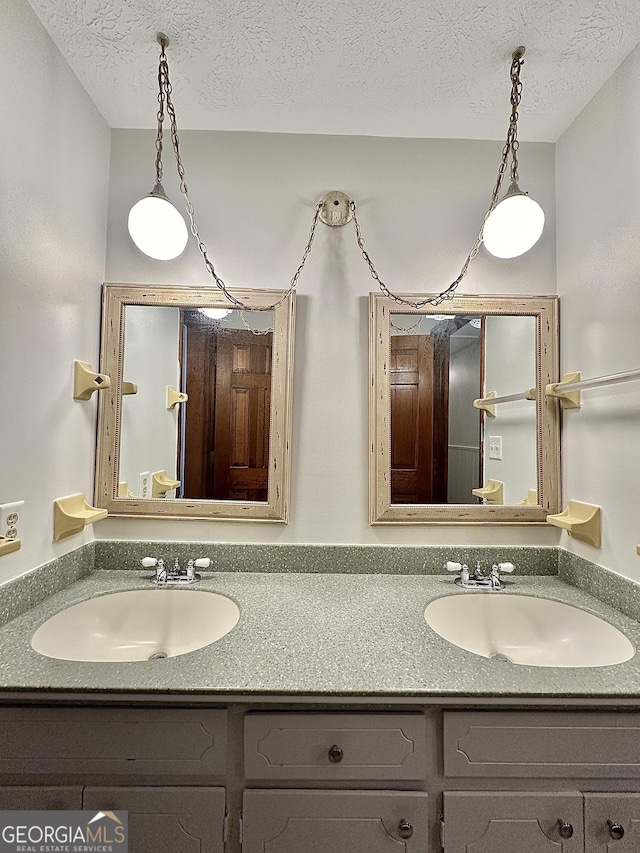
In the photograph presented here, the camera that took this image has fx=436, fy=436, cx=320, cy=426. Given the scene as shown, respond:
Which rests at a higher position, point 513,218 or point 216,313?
point 513,218

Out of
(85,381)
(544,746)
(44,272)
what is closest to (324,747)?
(544,746)

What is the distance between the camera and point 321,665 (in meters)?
0.92

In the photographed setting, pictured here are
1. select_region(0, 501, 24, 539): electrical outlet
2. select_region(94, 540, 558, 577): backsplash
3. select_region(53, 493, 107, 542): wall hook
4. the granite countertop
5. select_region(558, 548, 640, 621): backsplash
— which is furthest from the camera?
select_region(94, 540, 558, 577): backsplash

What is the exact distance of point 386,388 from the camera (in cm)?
148

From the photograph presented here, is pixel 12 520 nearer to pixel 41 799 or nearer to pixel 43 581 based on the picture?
pixel 43 581

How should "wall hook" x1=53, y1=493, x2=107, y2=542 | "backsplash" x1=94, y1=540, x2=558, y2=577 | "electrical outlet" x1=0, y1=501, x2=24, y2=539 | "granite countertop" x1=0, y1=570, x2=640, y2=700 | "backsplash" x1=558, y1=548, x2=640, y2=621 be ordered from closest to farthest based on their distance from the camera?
"granite countertop" x1=0, y1=570, x2=640, y2=700
"electrical outlet" x1=0, y1=501, x2=24, y2=539
"backsplash" x1=558, y1=548, x2=640, y2=621
"wall hook" x1=53, y1=493, x2=107, y2=542
"backsplash" x1=94, y1=540, x2=558, y2=577

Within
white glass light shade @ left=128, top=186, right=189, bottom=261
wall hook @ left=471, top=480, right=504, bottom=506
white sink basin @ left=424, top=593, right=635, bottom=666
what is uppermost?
white glass light shade @ left=128, top=186, right=189, bottom=261

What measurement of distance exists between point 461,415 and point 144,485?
1.10 m

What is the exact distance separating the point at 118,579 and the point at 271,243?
1.23m

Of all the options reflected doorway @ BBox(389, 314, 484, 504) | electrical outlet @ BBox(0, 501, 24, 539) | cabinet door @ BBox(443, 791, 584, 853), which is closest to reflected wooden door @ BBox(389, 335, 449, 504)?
reflected doorway @ BBox(389, 314, 484, 504)

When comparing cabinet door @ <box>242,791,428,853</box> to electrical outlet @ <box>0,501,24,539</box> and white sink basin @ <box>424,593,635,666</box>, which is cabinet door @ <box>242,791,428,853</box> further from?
electrical outlet @ <box>0,501,24,539</box>

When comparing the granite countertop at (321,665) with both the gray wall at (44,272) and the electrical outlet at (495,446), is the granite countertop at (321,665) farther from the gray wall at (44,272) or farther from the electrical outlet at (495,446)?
the electrical outlet at (495,446)

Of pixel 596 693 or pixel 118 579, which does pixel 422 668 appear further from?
pixel 118 579

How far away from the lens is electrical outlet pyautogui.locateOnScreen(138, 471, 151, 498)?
1488 millimetres
